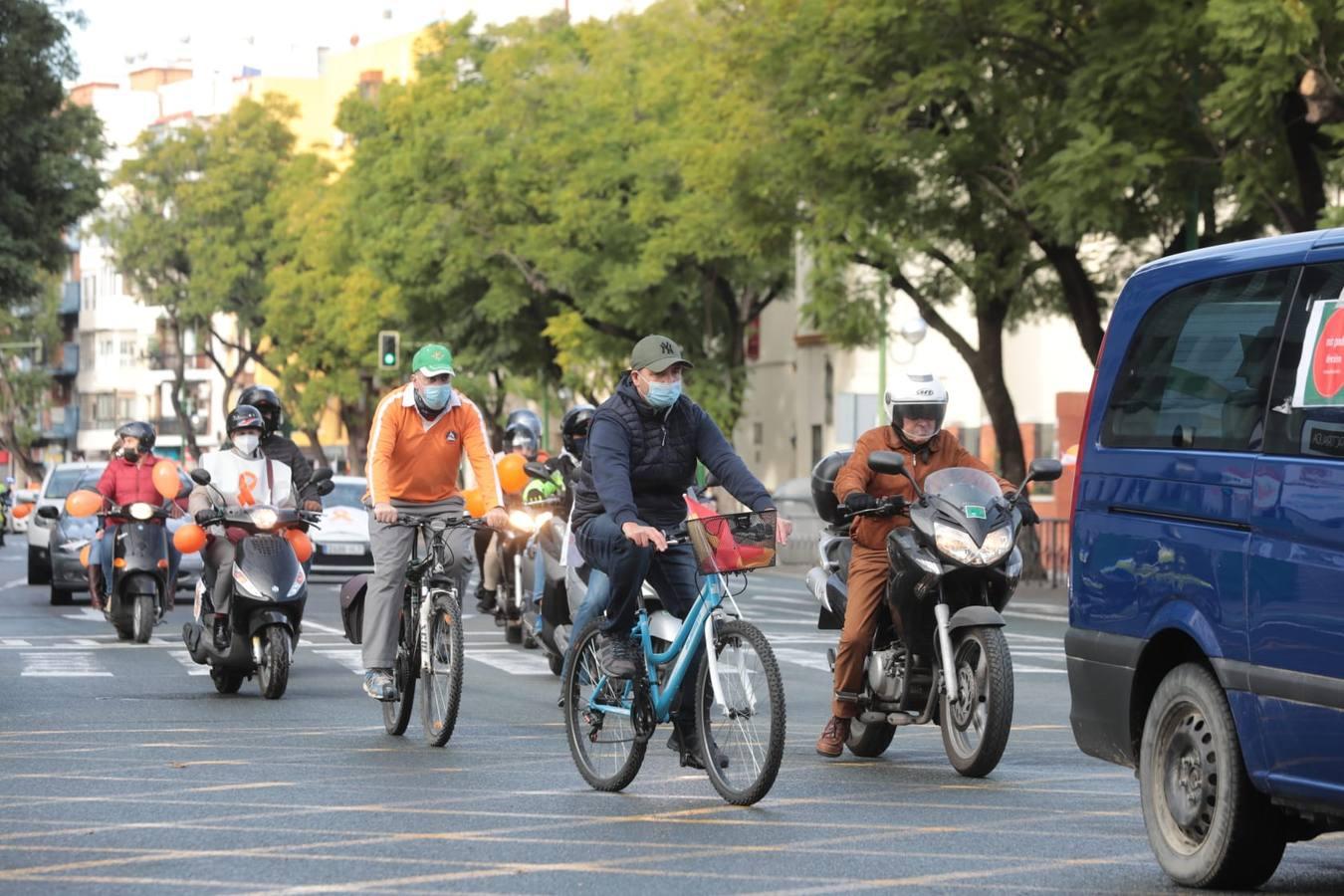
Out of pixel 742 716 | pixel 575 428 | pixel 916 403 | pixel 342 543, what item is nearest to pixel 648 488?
pixel 742 716

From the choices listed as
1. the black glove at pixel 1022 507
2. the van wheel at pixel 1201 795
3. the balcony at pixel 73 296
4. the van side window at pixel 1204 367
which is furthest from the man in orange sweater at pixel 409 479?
the balcony at pixel 73 296

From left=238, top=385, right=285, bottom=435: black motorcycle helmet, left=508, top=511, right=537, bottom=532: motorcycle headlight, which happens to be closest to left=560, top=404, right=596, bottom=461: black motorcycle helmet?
left=238, top=385, right=285, bottom=435: black motorcycle helmet

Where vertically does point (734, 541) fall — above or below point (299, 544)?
above

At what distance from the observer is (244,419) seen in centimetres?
1673

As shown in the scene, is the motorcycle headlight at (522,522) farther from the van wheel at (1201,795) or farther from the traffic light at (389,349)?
the traffic light at (389,349)

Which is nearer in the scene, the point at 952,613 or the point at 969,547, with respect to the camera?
the point at 969,547

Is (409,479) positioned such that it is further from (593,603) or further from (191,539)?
(191,539)

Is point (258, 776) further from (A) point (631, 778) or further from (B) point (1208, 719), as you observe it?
(B) point (1208, 719)

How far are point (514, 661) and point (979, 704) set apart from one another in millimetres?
8579

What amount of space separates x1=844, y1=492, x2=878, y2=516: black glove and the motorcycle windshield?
250 millimetres

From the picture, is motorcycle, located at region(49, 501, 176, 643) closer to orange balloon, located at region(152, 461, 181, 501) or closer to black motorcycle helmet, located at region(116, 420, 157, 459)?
black motorcycle helmet, located at region(116, 420, 157, 459)

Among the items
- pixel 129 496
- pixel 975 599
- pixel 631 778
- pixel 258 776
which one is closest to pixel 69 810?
pixel 258 776

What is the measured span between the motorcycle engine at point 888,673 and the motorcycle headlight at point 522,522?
29.8 ft

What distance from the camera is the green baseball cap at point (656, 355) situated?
36.3 feet
